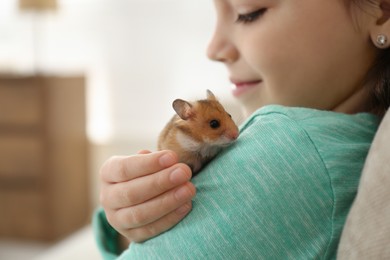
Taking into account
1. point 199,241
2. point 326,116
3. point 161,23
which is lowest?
point 161,23

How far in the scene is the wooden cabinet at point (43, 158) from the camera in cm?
304

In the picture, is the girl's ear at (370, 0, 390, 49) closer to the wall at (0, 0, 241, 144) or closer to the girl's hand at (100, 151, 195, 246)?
the girl's hand at (100, 151, 195, 246)

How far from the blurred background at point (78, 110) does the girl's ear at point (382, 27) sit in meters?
2.15

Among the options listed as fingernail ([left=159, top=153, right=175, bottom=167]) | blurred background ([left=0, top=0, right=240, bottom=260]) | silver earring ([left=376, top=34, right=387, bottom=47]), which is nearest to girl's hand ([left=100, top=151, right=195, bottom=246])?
fingernail ([left=159, top=153, right=175, bottom=167])

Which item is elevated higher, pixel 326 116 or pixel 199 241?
pixel 326 116

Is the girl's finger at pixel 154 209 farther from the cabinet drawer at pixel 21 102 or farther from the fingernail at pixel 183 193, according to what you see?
the cabinet drawer at pixel 21 102

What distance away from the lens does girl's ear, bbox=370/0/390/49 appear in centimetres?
71

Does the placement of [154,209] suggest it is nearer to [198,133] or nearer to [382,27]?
[198,133]

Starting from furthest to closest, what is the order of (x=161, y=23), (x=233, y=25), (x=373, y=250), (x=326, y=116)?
(x=161, y=23), (x=233, y=25), (x=326, y=116), (x=373, y=250)

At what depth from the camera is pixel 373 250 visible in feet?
1.65

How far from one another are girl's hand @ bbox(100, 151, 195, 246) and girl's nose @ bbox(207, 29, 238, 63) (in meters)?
0.24

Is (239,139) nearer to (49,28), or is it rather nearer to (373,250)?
(373,250)

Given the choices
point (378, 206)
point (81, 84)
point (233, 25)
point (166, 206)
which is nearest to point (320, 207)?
point (378, 206)

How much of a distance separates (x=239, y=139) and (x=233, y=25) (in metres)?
0.21
